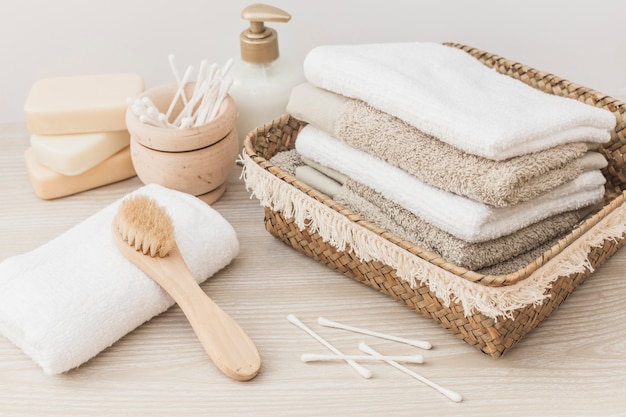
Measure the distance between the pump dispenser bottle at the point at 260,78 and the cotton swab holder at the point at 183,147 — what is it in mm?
52

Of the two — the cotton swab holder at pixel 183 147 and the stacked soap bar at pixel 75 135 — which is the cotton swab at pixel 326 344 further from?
the stacked soap bar at pixel 75 135

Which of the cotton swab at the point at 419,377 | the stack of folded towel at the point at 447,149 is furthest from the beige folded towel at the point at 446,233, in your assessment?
the cotton swab at the point at 419,377

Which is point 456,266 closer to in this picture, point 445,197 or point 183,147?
point 445,197

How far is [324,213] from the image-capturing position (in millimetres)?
786

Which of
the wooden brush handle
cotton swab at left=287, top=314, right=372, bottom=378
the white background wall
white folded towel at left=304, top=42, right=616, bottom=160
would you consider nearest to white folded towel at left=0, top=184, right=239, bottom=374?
the wooden brush handle

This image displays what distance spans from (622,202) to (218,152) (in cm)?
46

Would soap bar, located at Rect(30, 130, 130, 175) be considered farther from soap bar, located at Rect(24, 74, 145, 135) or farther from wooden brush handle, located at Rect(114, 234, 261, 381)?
wooden brush handle, located at Rect(114, 234, 261, 381)

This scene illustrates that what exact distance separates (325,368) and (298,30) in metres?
0.54

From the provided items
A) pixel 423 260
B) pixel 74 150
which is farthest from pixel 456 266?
pixel 74 150

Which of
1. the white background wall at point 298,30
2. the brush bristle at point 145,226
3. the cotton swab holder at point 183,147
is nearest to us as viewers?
the brush bristle at point 145,226

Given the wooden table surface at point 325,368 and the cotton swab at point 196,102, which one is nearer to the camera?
the wooden table surface at point 325,368

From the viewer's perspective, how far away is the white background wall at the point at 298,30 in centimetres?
107

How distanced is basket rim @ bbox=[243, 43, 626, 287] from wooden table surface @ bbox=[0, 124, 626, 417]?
93mm

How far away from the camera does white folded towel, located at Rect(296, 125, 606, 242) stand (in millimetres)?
721
